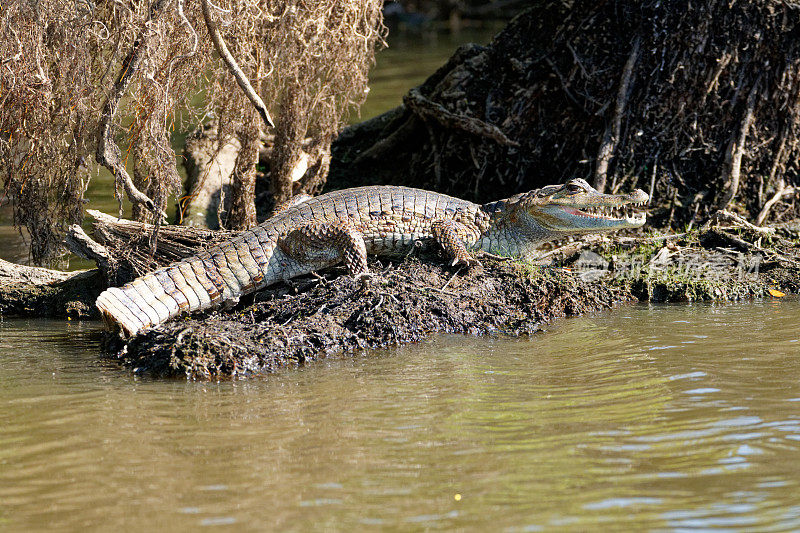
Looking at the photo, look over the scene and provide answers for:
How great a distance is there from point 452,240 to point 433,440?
9.71ft

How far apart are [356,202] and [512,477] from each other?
3.80 metres

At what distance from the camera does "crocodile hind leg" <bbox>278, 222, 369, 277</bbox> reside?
263 inches

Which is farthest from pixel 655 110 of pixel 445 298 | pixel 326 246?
pixel 326 246

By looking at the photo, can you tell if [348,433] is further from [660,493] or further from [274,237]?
[274,237]

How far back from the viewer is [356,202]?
7.11 meters

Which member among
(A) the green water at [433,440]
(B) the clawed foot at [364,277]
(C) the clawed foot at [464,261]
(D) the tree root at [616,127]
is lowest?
(A) the green water at [433,440]

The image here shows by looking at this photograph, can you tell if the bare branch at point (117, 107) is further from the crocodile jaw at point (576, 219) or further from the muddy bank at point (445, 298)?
the crocodile jaw at point (576, 219)

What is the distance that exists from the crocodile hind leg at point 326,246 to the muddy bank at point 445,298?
0.13 m

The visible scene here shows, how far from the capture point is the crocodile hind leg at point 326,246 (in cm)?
668

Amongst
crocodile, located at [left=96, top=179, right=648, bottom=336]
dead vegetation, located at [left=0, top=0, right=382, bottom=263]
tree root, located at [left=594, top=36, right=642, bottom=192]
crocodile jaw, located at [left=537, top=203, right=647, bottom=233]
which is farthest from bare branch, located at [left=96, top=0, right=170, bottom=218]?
tree root, located at [left=594, top=36, right=642, bottom=192]

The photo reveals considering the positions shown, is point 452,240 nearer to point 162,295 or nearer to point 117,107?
point 162,295

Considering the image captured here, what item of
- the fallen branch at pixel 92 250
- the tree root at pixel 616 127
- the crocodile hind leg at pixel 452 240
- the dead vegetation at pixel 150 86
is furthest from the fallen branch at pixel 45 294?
the tree root at pixel 616 127

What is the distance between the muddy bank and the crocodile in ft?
0.50

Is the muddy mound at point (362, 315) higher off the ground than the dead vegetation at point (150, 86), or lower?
lower
